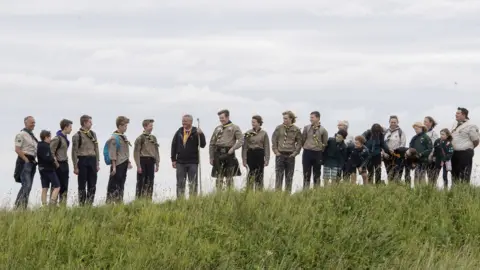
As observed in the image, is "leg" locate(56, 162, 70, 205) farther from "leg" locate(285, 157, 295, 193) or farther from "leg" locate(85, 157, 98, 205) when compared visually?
"leg" locate(285, 157, 295, 193)

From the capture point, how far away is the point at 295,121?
2430 cm

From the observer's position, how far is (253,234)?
59.0ft

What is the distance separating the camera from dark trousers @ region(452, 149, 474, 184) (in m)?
24.1

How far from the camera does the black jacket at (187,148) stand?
2316 centimetres

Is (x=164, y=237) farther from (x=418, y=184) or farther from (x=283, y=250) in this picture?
(x=418, y=184)

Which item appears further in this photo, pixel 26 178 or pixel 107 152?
pixel 107 152

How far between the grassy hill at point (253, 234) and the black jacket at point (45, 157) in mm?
2932

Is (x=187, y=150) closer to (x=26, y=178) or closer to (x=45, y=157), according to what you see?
(x=45, y=157)

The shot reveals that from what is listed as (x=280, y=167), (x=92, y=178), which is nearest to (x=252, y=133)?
(x=280, y=167)

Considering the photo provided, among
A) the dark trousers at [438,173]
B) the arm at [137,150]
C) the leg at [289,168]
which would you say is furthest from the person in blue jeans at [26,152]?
the dark trousers at [438,173]

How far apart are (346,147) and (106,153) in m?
5.94

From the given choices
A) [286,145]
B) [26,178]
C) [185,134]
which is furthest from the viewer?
[286,145]

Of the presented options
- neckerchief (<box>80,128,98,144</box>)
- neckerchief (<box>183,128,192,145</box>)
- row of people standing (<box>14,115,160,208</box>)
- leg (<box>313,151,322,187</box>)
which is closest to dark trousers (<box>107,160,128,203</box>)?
row of people standing (<box>14,115,160,208</box>)

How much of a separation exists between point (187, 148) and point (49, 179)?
10.5 ft
